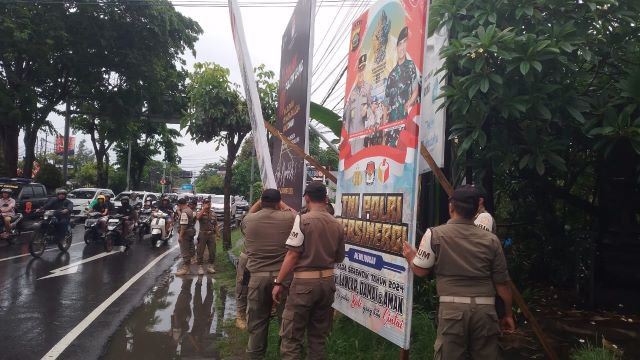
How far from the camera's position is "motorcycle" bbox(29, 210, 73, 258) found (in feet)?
36.5

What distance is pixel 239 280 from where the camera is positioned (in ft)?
20.7

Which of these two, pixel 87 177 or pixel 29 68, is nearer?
pixel 29 68

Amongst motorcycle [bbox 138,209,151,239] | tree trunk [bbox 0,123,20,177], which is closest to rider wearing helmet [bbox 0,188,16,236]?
motorcycle [bbox 138,209,151,239]

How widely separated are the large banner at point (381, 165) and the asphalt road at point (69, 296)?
9.01 ft

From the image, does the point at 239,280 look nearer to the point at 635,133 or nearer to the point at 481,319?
the point at 481,319

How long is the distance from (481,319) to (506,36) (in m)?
2.22

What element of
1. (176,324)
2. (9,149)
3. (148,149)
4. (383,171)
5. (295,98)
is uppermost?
(148,149)

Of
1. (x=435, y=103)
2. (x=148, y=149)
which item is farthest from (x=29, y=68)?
(x=148, y=149)

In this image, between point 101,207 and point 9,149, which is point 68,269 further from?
point 9,149

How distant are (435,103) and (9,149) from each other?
20678 mm

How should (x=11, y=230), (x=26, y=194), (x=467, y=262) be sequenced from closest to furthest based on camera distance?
(x=467, y=262) < (x=11, y=230) < (x=26, y=194)

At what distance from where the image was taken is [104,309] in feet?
22.6

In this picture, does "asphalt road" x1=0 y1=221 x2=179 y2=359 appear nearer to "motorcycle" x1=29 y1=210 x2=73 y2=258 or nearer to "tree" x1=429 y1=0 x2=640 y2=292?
"motorcycle" x1=29 y1=210 x2=73 y2=258

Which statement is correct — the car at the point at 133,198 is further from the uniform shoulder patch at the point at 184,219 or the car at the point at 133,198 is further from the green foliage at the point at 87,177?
the green foliage at the point at 87,177
